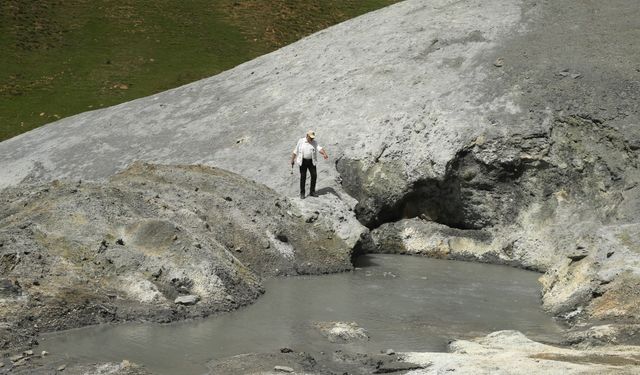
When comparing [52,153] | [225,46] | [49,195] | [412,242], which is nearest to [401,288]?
[412,242]

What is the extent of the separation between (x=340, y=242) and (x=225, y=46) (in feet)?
101

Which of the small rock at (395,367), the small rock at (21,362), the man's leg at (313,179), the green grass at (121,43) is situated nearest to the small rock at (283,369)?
the small rock at (395,367)

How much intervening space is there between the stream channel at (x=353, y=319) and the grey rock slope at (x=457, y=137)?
1166 mm

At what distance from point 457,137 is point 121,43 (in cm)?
2952

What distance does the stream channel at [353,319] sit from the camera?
1567 cm

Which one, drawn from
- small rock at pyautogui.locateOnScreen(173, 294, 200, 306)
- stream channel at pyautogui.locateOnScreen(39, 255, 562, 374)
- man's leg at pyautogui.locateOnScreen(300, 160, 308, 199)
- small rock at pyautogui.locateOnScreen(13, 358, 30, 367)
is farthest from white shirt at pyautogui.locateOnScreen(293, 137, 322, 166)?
small rock at pyautogui.locateOnScreen(13, 358, 30, 367)

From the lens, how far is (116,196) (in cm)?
2112

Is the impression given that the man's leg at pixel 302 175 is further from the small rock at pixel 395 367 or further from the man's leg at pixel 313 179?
the small rock at pixel 395 367

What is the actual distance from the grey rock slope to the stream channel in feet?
3.82

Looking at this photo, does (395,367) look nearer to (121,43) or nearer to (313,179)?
(313,179)

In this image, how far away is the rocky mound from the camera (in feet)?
56.2

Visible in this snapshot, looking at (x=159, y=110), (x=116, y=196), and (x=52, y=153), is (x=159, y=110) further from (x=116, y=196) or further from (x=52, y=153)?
(x=116, y=196)

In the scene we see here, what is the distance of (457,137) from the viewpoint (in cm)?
2658

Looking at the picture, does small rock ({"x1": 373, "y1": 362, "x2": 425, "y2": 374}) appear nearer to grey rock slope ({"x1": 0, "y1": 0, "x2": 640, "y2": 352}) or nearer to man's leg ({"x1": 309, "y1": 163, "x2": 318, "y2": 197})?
grey rock slope ({"x1": 0, "y1": 0, "x2": 640, "y2": 352})
